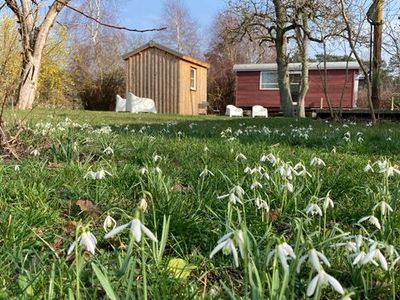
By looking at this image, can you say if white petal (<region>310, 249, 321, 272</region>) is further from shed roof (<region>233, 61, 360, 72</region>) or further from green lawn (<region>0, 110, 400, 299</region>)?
shed roof (<region>233, 61, 360, 72</region>)

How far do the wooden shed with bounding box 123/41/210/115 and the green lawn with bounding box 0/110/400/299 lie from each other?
21266 mm

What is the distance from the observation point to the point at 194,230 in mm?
2150

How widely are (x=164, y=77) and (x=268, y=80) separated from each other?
991cm

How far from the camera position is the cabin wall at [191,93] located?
2547 centimetres

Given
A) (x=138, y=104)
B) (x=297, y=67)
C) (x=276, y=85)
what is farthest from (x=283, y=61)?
(x=276, y=85)

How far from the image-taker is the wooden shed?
2533cm

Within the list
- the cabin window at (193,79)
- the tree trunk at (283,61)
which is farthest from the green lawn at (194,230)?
the cabin window at (193,79)

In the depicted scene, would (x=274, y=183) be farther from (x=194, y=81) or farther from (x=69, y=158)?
(x=194, y=81)

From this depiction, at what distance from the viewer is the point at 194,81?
27.2 m

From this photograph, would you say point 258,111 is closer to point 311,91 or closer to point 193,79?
point 311,91

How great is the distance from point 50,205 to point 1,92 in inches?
84.3

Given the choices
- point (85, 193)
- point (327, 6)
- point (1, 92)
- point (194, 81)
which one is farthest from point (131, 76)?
point (85, 193)

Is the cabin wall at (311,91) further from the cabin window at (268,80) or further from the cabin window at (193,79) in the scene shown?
the cabin window at (193,79)

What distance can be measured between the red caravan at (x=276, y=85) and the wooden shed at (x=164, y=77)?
6.49 metres
